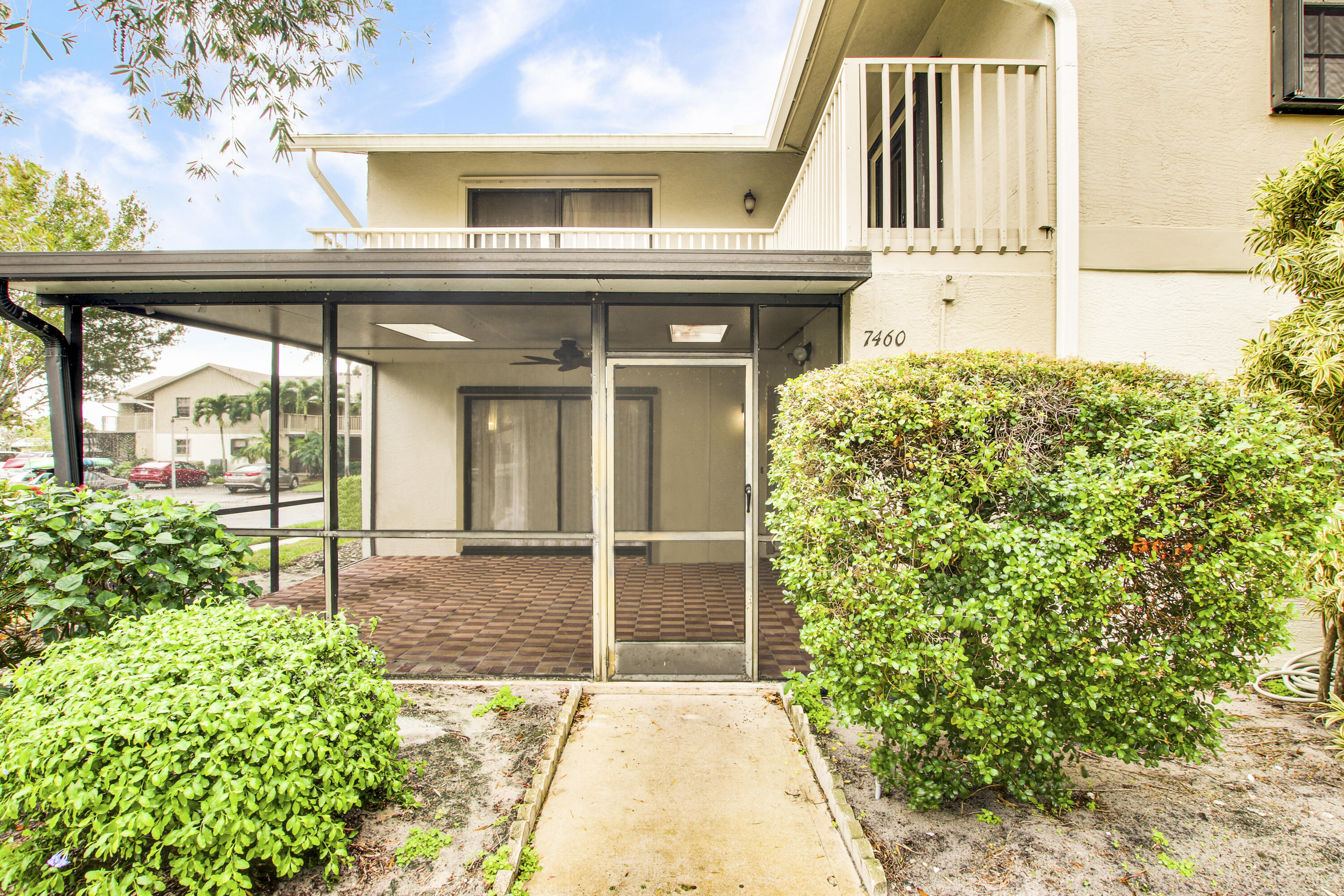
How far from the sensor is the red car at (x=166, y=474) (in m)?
5.73

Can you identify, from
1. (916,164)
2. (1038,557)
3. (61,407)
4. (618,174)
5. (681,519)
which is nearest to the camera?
(1038,557)

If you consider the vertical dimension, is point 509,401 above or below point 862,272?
below

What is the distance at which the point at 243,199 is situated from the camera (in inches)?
823

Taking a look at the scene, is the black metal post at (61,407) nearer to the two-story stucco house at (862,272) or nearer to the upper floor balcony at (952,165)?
the two-story stucco house at (862,272)

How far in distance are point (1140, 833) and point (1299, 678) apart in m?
2.42

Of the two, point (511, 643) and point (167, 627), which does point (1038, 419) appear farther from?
point (511, 643)

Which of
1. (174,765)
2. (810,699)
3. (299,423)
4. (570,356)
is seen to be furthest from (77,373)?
(810,699)

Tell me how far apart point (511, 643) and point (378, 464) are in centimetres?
459

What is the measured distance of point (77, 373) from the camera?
3.85m

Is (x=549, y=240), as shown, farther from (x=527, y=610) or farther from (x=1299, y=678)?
(x=1299, y=678)

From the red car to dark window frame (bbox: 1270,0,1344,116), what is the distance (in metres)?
9.92

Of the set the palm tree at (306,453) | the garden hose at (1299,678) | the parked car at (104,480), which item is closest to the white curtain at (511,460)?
the palm tree at (306,453)

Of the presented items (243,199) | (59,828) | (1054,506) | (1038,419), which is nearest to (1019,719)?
(1054,506)

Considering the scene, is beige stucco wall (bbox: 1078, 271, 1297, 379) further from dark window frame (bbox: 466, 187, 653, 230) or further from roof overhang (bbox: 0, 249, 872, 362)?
dark window frame (bbox: 466, 187, 653, 230)
